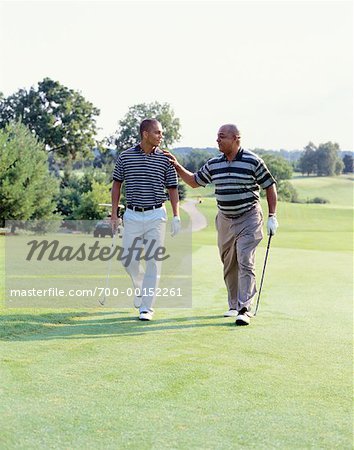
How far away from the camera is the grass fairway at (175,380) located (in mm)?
3406

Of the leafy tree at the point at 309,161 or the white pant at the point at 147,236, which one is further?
the leafy tree at the point at 309,161

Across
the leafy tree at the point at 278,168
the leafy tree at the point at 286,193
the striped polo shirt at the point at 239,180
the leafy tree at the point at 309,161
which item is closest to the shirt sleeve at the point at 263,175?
the striped polo shirt at the point at 239,180

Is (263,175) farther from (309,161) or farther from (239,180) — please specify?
(309,161)

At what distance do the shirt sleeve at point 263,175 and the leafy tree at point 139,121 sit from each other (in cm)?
7341

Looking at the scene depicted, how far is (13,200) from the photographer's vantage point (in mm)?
38969

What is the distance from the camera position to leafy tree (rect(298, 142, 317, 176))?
134 metres

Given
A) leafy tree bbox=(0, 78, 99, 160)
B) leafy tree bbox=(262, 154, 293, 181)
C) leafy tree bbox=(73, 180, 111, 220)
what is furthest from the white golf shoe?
leafy tree bbox=(262, 154, 293, 181)

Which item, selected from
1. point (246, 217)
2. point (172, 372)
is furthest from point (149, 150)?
point (172, 372)

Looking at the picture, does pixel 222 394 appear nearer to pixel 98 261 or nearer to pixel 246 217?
pixel 246 217

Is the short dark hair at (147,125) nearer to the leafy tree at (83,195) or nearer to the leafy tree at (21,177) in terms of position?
the leafy tree at (21,177)

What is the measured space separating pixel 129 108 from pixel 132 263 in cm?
7803

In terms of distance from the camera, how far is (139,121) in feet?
267

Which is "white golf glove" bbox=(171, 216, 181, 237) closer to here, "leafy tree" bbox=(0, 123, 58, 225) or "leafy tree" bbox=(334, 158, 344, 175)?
"leafy tree" bbox=(0, 123, 58, 225)

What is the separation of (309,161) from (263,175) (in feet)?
427
